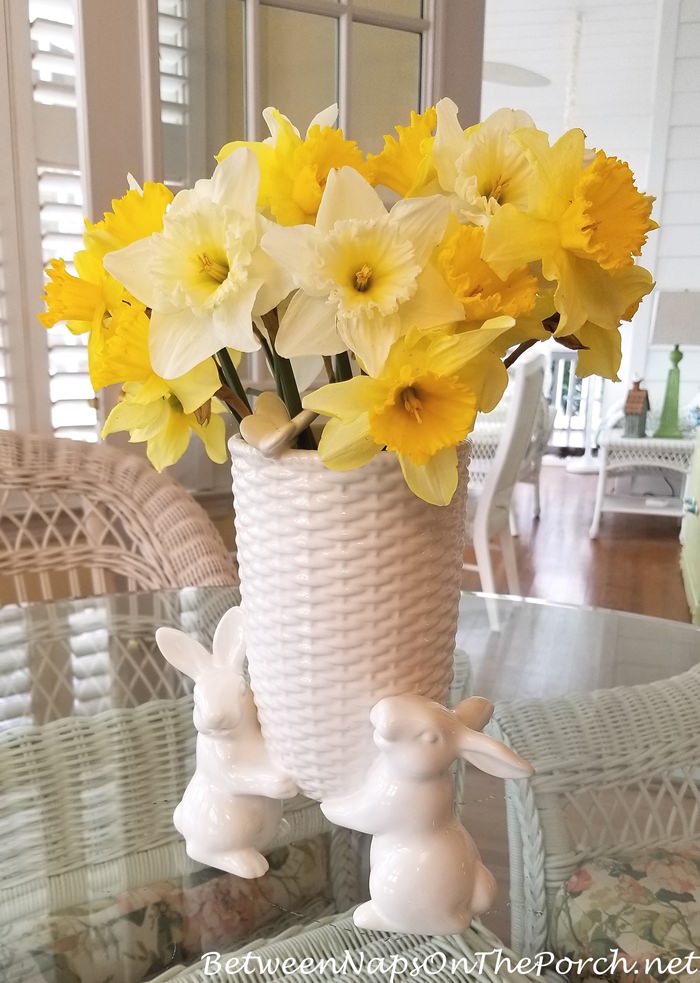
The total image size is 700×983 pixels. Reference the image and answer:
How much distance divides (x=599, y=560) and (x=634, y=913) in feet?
A: 9.46

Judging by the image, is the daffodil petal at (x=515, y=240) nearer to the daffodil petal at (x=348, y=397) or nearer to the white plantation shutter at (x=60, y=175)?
the daffodil petal at (x=348, y=397)

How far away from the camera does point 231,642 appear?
622 millimetres

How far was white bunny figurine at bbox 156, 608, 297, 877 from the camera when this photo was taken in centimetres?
58

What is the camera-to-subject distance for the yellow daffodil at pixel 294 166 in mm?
487

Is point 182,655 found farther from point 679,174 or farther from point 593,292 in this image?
point 679,174

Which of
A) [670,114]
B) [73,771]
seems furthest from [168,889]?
[670,114]

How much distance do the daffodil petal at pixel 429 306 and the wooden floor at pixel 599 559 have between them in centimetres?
255

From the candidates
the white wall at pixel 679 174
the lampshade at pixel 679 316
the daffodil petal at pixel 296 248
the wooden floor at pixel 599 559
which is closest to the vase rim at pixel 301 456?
the daffodil petal at pixel 296 248

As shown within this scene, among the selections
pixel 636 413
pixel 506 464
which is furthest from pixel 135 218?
pixel 636 413

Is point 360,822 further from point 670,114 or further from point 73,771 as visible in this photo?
point 670,114

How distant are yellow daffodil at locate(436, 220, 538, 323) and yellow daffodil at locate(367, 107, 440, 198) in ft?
0.23

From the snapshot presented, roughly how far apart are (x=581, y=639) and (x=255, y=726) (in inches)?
28.4

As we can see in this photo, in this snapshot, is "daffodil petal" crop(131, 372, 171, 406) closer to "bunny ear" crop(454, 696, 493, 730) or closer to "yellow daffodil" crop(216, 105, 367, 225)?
"yellow daffodil" crop(216, 105, 367, 225)

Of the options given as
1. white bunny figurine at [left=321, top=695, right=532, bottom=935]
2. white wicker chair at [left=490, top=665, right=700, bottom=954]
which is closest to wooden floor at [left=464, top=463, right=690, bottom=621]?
white wicker chair at [left=490, top=665, right=700, bottom=954]
